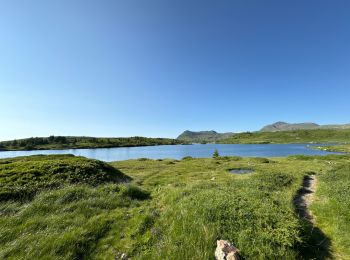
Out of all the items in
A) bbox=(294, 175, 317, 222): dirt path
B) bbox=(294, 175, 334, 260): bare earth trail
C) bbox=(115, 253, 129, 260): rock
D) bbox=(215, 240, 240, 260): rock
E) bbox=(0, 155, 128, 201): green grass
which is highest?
bbox=(0, 155, 128, 201): green grass

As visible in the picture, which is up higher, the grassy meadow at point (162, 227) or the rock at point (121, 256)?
the grassy meadow at point (162, 227)

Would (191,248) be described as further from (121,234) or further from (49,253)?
(49,253)

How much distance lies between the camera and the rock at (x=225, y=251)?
7.26 meters

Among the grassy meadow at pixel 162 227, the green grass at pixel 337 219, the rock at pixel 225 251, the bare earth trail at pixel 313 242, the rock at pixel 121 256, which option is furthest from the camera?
the green grass at pixel 337 219

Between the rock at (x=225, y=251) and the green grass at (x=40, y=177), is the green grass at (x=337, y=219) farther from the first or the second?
the green grass at (x=40, y=177)

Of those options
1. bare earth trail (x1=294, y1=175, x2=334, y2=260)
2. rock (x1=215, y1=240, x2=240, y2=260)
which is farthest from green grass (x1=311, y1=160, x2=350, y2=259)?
rock (x1=215, y1=240, x2=240, y2=260)

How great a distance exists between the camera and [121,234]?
9.73m

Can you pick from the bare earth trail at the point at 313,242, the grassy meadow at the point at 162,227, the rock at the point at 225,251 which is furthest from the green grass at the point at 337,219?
the rock at the point at 225,251

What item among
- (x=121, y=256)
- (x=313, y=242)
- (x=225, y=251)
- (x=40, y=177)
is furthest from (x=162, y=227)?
(x=40, y=177)

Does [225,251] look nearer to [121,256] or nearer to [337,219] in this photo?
[121,256]

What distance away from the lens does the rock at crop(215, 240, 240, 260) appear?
7.26 m

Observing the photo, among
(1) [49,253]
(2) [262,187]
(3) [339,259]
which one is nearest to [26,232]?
(1) [49,253]

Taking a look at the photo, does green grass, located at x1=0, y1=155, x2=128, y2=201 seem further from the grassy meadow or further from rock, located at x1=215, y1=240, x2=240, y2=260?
rock, located at x1=215, y1=240, x2=240, y2=260

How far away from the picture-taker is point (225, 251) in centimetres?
751
